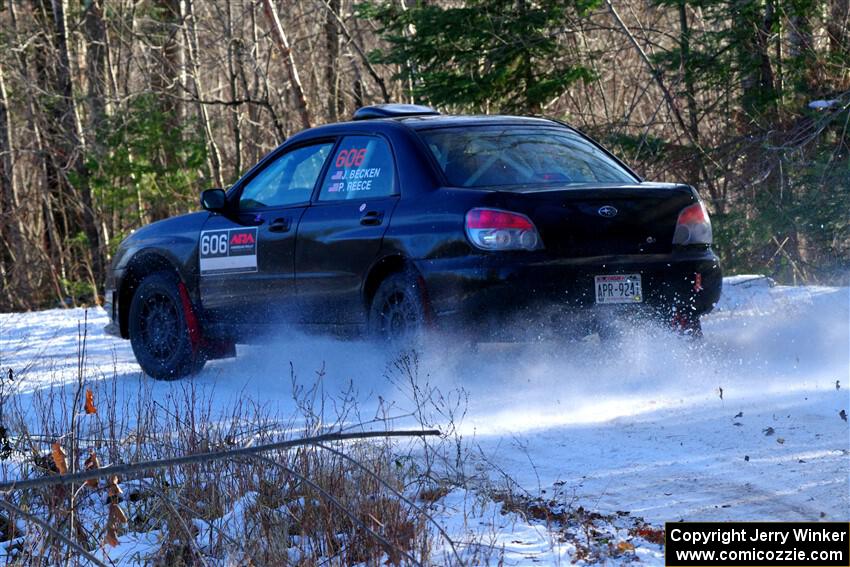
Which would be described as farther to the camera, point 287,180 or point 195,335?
point 195,335

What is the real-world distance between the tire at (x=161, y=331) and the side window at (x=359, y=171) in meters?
1.67

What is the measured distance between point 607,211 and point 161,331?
374 cm

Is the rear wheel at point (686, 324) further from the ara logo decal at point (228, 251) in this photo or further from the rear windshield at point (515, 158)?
the ara logo decal at point (228, 251)

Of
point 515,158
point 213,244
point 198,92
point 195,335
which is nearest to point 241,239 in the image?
point 213,244

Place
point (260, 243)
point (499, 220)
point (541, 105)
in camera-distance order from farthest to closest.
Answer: point (541, 105) → point (260, 243) → point (499, 220)

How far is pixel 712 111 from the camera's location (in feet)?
46.1

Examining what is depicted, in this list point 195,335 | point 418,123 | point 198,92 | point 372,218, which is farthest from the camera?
point 198,92

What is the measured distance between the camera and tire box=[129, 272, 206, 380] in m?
8.76

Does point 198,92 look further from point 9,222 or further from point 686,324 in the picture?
point 686,324

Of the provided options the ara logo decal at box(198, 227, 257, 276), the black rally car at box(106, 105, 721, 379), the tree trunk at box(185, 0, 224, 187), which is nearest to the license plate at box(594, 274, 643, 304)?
the black rally car at box(106, 105, 721, 379)

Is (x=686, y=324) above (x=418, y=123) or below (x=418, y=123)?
below

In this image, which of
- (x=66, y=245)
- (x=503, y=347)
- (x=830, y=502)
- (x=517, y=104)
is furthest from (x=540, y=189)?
(x=66, y=245)

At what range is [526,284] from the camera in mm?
6637

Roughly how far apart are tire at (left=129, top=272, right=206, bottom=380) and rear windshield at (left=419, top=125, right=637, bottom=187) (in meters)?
2.52
